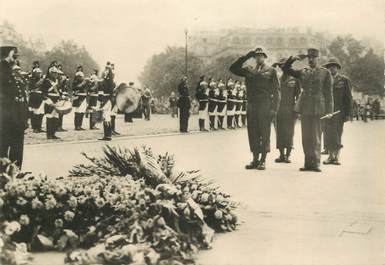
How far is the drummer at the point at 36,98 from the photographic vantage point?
15.4 m

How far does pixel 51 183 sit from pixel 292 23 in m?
→ 3.44

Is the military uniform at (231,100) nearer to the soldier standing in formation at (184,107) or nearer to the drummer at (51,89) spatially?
the soldier standing in formation at (184,107)

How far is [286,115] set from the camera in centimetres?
1048

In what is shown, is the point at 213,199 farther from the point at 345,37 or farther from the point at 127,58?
the point at 127,58

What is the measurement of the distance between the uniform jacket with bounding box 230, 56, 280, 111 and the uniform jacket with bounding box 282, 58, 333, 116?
1.32 feet

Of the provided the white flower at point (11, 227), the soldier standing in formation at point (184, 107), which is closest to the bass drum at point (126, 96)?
the soldier standing in formation at point (184, 107)

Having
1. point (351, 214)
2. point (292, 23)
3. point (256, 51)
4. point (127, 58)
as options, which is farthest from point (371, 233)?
point (127, 58)

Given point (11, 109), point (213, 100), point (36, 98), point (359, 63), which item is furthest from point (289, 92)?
point (213, 100)

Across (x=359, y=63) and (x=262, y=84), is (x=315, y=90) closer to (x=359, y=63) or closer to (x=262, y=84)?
(x=262, y=84)

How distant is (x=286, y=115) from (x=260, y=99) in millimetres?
1525

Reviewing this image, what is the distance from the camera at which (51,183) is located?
4.95m

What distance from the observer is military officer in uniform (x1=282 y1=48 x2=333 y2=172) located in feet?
29.8

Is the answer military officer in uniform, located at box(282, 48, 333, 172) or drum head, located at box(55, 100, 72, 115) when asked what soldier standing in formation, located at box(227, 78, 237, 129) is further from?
military officer in uniform, located at box(282, 48, 333, 172)

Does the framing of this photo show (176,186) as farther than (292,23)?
No
